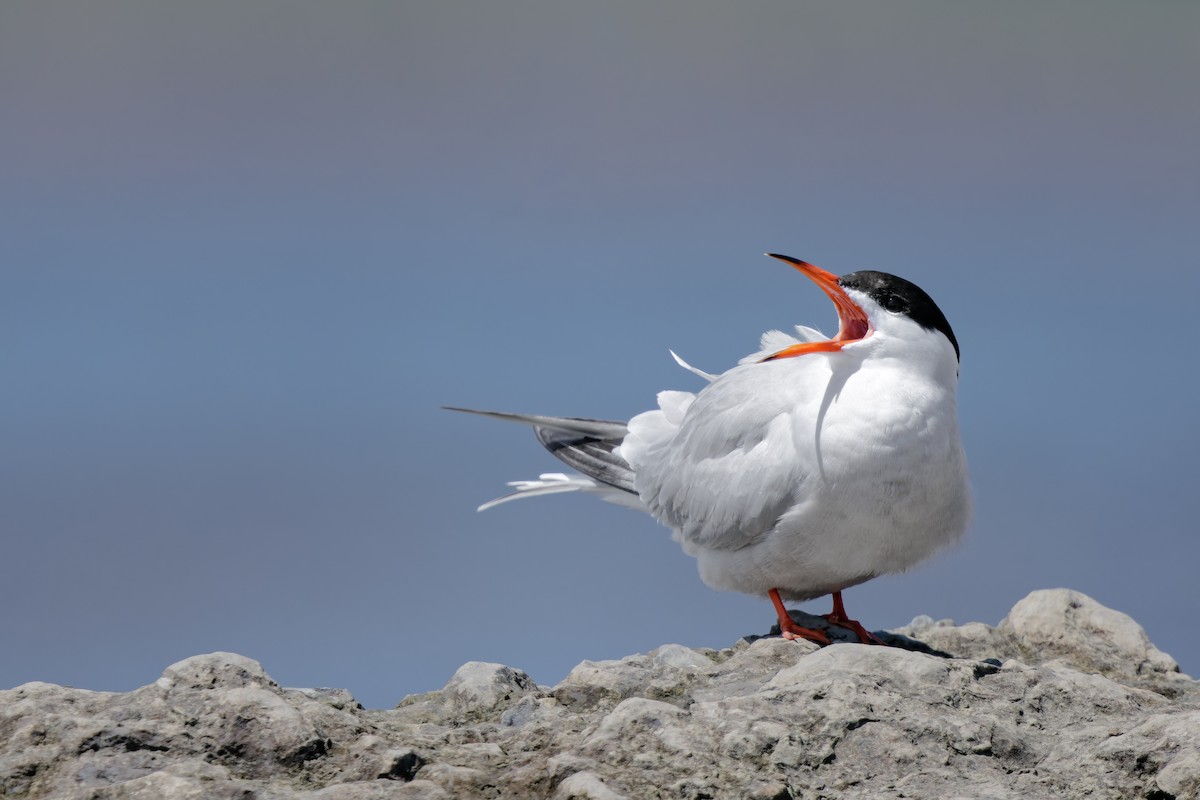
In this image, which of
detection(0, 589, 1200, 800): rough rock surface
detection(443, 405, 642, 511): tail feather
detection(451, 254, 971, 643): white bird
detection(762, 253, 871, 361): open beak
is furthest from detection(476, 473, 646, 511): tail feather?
detection(0, 589, 1200, 800): rough rock surface

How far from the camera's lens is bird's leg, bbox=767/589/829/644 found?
6.37 metres

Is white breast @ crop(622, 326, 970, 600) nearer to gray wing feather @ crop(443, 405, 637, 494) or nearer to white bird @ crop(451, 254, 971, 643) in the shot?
white bird @ crop(451, 254, 971, 643)

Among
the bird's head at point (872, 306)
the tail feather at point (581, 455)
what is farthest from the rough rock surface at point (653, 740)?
the tail feather at point (581, 455)

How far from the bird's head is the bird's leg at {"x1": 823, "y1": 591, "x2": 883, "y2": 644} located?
141 centimetres

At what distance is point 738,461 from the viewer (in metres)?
6.52

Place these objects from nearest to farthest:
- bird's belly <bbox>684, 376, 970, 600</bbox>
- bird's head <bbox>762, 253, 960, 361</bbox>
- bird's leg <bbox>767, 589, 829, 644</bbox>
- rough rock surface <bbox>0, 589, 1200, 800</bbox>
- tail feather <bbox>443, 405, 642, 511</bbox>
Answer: rough rock surface <bbox>0, 589, 1200, 800</bbox> < bird's belly <bbox>684, 376, 970, 600</bbox> < bird's head <bbox>762, 253, 960, 361</bbox> < bird's leg <bbox>767, 589, 829, 644</bbox> < tail feather <bbox>443, 405, 642, 511</bbox>

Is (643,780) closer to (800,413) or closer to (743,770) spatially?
(743,770)

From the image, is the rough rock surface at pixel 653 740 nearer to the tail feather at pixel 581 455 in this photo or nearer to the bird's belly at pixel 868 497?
the bird's belly at pixel 868 497

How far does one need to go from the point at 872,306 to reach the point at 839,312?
236mm

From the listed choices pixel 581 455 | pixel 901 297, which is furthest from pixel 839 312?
pixel 581 455

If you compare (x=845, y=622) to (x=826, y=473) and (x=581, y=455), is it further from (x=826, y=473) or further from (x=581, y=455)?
(x=581, y=455)

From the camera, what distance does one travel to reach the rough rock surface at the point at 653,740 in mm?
4000

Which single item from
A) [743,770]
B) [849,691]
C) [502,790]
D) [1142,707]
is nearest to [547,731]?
[502,790]

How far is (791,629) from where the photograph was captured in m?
6.40
